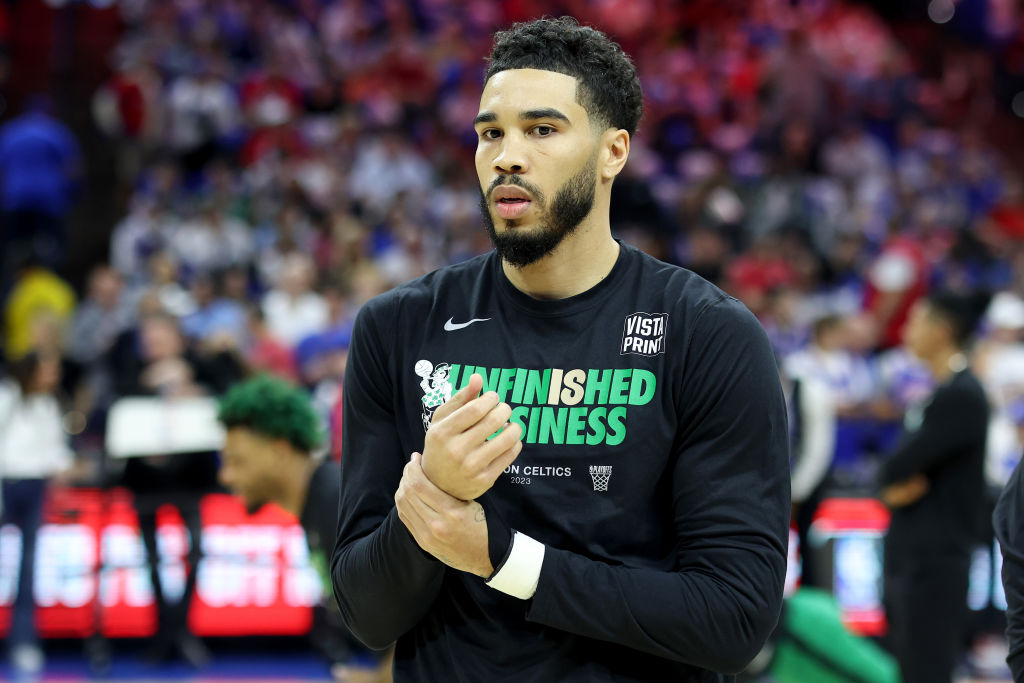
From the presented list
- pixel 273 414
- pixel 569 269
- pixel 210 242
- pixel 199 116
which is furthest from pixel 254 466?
pixel 199 116

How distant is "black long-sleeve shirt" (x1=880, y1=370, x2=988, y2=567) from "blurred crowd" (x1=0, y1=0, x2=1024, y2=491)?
10.7 ft

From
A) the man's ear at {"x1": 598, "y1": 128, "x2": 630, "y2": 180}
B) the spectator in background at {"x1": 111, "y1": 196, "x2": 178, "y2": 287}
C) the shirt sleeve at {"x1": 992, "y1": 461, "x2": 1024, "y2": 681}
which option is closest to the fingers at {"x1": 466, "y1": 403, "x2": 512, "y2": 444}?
the man's ear at {"x1": 598, "y1": 128, "x2": 630, "y2": 180}

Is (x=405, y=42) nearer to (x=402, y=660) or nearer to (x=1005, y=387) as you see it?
(x=1005, y=387)

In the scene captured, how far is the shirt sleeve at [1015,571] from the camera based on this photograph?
89.9 inches

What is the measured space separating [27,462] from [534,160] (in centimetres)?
698

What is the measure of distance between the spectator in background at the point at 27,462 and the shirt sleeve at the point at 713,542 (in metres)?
7.01

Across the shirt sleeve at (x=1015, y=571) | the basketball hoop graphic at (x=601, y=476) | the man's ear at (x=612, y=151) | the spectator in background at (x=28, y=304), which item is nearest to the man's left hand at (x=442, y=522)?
the basketball hoop graphic at (x=601, y=476)

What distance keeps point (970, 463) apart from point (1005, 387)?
3949 millimetres

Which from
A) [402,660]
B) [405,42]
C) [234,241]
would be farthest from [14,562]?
[405,42]

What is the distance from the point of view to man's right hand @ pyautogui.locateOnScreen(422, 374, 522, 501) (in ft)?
6.34

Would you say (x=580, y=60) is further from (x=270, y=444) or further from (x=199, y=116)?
(x=199, y=116)

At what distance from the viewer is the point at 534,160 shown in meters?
2.24

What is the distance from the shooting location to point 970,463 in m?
5.69

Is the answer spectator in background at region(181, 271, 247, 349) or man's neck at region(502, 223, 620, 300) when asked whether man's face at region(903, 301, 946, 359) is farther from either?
spectator in background at region(181, 271, 247, 349)
